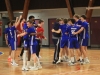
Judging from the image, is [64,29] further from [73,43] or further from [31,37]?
[31,37]

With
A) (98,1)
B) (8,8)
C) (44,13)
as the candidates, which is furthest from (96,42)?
(8,8)

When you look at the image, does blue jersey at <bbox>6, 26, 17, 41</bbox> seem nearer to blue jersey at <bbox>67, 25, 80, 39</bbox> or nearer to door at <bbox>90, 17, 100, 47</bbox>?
blue jersey at <bbox>67, 25, 80, 39</bbox>

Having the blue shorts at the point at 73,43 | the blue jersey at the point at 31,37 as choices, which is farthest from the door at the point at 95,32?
the blue jersey at the point at 31,37

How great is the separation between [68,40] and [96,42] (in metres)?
10.5

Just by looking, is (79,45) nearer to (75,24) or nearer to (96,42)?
(75,24)

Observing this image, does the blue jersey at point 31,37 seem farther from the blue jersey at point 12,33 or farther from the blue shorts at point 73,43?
the blue shorts at point 73,43

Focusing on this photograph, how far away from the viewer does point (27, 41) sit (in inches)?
309

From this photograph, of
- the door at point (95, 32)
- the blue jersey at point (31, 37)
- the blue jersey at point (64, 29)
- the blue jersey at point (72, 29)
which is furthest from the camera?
the door at point (95, 32)

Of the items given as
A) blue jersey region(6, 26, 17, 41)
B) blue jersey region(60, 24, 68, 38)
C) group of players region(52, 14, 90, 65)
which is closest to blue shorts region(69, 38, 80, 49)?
group of players region(52, 14, 90, 65)

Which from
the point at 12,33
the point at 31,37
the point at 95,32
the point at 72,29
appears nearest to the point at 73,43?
the point at 72,29

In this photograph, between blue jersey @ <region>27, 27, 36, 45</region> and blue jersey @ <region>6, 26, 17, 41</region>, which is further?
blue jersey @ <region>6, 26, 17, 41</region>

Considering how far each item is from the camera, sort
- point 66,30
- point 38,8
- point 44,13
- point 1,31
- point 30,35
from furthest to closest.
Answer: point 1,31
point 44,13
point 38,8
point 66,30
point 30,35

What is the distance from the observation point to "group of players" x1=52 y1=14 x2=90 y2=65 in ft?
29.3

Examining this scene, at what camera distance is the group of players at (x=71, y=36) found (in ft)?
29.3
